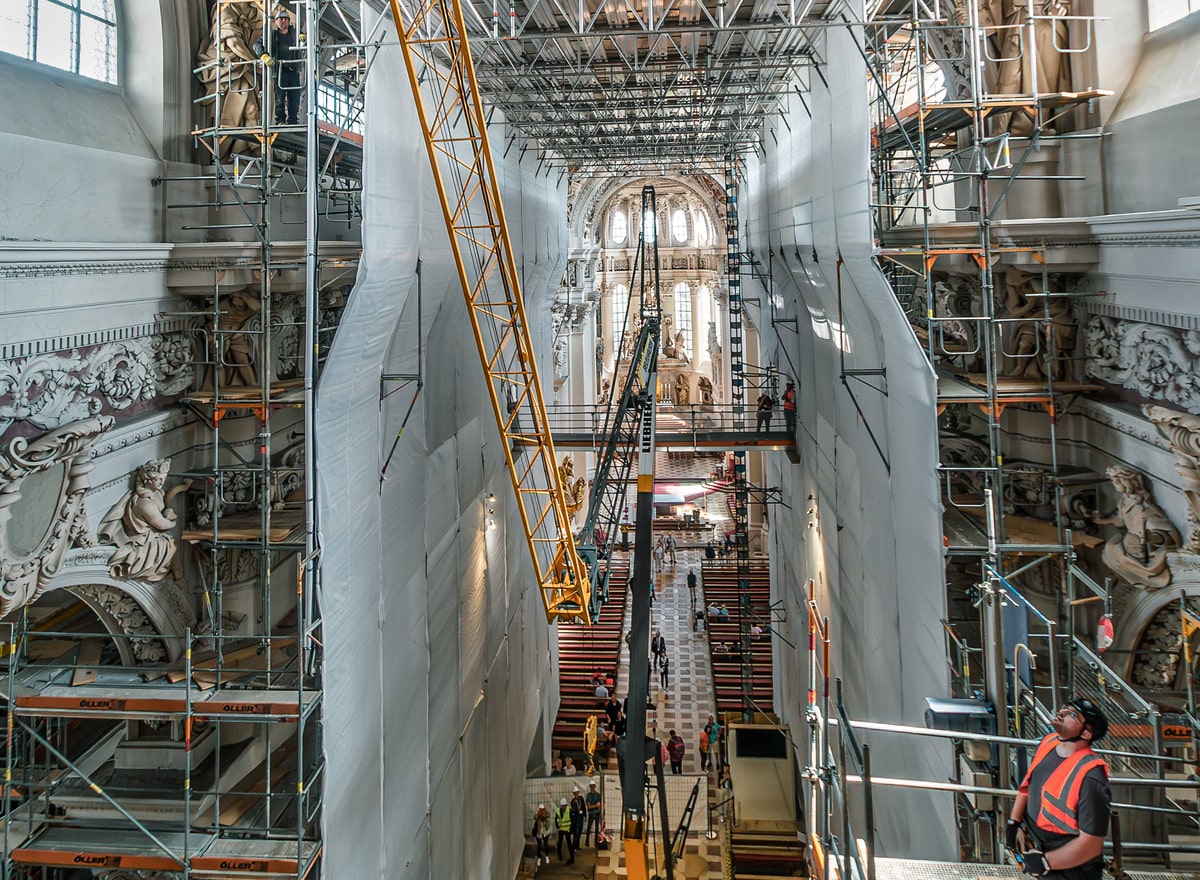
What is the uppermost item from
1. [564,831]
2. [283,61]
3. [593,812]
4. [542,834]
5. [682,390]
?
[283,61]

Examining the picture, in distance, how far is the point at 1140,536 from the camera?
7.88 m

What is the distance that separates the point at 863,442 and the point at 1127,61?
5000 millimetres

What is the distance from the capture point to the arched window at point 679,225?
147ft

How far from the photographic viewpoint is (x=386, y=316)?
7.84m

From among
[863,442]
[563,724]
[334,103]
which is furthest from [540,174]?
[563,724]

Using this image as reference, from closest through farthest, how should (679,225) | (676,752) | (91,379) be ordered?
(91,379), (676,752), (679,225)

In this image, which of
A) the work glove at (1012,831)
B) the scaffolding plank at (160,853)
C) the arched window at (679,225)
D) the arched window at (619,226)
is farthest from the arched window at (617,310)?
the work glove at (1012,831)

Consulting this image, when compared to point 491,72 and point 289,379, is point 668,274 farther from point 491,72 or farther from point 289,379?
point 289,379

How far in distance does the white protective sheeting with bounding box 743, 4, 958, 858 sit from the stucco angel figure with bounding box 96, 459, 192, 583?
7782 mm

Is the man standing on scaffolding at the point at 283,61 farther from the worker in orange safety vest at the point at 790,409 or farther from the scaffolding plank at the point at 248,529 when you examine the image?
the worker in orange safety vest at the point at 790,409

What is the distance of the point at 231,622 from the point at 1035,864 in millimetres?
8980

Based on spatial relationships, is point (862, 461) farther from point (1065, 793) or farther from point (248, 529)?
point (248, 529)

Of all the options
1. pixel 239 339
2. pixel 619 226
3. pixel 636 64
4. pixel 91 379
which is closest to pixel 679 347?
pixel 619 226

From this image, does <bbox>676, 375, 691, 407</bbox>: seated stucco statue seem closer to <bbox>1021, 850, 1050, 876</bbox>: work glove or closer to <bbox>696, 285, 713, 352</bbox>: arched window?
<bbox>696, 285, 713, 352</bbox>: arched window
